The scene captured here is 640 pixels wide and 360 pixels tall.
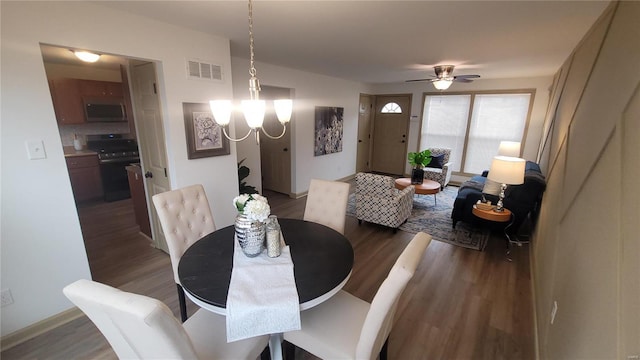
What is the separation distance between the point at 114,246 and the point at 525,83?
7.57m

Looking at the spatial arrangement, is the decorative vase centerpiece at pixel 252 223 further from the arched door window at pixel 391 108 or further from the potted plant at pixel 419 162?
the arched door window at pixel 391 108

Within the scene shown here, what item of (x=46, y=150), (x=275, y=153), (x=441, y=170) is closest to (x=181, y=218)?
(x=46, y=150)

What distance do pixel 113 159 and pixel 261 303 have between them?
4.91 meters

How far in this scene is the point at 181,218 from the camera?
77.7 inches

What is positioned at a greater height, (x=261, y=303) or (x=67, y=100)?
(x=67, y=100)

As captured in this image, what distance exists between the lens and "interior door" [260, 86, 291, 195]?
4832mm

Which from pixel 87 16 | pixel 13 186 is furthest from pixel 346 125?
pixel 13 186

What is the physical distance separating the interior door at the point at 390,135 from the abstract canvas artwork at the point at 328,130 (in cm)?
Result: 170

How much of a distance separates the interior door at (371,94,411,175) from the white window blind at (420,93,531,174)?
511mm

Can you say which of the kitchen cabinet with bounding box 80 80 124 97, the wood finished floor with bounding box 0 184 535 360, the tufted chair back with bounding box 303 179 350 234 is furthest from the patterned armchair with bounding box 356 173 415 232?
the kitchen cabinet with bounding box 80 80 124 97

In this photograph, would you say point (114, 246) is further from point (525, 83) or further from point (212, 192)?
point (525, 83)

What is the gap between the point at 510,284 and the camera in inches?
101

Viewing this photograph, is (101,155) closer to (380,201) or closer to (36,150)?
(36,150)

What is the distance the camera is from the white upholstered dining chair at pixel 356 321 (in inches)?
43.8
